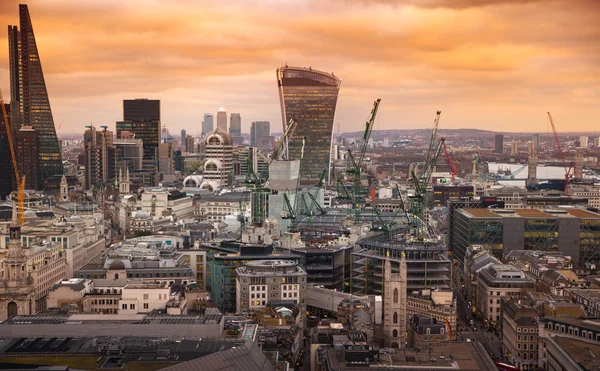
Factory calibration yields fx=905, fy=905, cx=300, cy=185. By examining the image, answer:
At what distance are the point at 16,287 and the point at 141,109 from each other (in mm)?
139855

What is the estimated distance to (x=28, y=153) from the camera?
498 feet

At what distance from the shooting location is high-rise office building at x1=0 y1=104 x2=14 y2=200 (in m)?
145

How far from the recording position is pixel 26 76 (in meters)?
149

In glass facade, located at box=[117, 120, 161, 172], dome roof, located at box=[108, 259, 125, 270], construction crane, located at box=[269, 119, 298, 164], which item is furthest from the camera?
glass facade, located at box=[117, 120, 161, 172]

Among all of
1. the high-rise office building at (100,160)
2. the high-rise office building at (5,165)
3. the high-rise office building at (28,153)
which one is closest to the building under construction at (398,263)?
the high-rise office building at (5,165)

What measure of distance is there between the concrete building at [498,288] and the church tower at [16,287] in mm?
32266

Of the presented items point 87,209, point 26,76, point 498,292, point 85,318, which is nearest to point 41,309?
point 85,318

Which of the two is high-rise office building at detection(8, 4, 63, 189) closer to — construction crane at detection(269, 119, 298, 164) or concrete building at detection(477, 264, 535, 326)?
construction crane at detection(269, 119, 298, 164)

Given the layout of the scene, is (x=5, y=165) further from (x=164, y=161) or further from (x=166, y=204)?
(x=164, y=161)

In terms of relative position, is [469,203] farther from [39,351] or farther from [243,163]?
[243,163]

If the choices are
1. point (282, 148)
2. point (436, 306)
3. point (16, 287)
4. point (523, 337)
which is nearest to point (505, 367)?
point (523, 337)

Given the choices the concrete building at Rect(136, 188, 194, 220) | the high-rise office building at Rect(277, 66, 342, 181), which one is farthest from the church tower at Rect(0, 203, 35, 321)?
the high-rise office building at Rect(277, 66, 342, 181)

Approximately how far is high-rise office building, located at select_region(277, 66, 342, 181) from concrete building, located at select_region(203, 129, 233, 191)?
11.7 m

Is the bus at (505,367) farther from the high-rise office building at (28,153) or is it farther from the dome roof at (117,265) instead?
the high-rise office building at (28,153)
